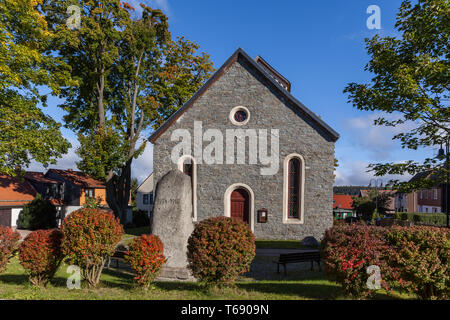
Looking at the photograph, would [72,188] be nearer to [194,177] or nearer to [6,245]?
[194,177]

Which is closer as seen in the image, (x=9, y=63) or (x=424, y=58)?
(x=424, y=58)

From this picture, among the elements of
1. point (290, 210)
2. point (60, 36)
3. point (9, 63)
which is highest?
point (60, 36)

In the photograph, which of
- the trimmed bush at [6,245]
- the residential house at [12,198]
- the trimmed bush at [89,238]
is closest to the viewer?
the trimmed bush at [89,238]

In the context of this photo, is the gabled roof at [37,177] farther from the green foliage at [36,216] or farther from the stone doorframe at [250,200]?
the stone doorframe at [250,200]

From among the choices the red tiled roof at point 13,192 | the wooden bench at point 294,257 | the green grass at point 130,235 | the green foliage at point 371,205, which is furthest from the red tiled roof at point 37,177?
the green foliage at point 371,205

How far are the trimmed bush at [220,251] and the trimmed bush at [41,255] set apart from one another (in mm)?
3995

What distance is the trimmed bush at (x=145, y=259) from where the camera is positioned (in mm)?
7297

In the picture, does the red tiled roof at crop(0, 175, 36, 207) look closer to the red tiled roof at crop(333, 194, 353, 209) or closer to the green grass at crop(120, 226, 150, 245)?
the green grass at crop(120, 226, 150, 245)

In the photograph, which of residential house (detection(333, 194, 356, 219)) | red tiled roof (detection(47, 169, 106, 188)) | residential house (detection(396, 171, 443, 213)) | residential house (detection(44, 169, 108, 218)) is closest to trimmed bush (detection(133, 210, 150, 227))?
residential house (detection(44, 169, 108, 218))

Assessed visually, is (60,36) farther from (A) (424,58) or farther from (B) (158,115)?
(A) (424,58)

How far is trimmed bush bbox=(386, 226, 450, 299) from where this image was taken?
20.8ft

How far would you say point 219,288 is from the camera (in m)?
7.44

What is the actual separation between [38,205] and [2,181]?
4.99 m
